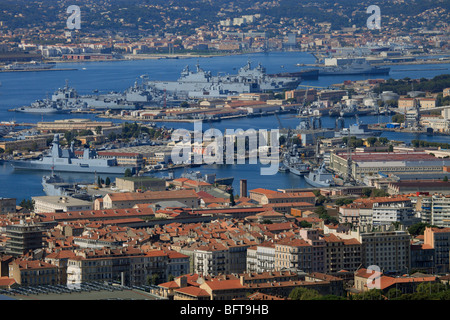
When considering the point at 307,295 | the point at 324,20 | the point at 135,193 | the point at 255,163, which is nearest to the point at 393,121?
the point at 255,163

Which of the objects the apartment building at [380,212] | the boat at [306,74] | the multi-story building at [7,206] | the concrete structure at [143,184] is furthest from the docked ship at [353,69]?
the apartment building at [380,212]

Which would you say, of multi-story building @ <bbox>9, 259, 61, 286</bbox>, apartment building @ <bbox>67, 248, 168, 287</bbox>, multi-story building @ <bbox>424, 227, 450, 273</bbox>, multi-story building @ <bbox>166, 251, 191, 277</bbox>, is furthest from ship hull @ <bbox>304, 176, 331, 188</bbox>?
multi-story building @ <bbox>9, 259, 61, 286</bbox>

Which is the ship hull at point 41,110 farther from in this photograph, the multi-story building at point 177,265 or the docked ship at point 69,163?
the multi-story building at point 177,265

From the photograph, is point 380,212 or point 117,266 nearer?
point 117,266

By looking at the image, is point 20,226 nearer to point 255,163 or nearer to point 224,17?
point 255,163

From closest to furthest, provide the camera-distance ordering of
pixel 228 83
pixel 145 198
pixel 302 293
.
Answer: pixel 302 293, pixel 145 198, pixel 228 83

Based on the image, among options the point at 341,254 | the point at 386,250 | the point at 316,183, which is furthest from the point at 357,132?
the point at 341,254

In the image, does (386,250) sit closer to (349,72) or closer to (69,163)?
(69,163)
